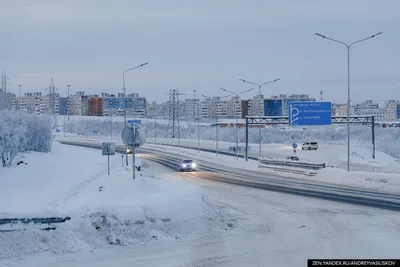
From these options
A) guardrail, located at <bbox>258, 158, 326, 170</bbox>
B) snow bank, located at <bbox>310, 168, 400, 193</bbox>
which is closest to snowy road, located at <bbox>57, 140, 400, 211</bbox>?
snow bank, located at <bbox>310, 168, 400, 193</bbox>

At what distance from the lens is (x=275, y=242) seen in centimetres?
1475

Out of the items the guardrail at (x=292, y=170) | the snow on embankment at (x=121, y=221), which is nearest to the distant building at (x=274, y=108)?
the guardrail at (x=292, y=170)

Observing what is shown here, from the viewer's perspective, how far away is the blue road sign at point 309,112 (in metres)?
48.5

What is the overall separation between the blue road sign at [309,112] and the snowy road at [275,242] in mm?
26697

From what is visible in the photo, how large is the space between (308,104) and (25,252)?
39732mm

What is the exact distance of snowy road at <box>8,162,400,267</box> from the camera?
12312 millimetres

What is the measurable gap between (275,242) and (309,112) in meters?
35.3

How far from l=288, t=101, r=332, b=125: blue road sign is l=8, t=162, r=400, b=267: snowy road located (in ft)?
87.6

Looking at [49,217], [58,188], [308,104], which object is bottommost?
[58,188]

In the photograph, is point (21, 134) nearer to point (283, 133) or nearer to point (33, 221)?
point (33, 221)

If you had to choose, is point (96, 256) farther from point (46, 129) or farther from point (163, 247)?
point (46, 129)

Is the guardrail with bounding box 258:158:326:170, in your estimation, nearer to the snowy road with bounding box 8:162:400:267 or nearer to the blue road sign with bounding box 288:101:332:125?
the blue road sign with bounding box 288:101:332:125

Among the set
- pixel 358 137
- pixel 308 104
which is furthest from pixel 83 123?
pixel 308 104

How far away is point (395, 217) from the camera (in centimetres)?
1941
